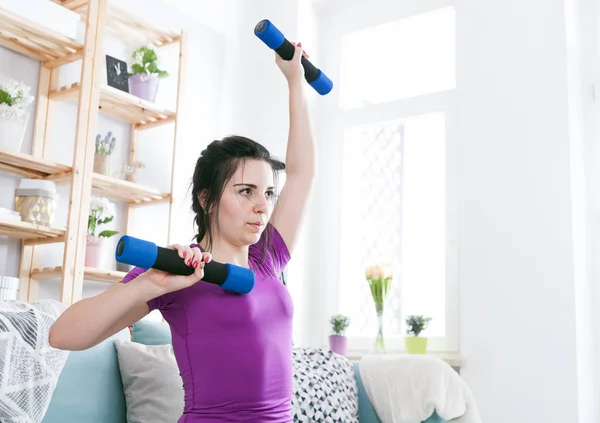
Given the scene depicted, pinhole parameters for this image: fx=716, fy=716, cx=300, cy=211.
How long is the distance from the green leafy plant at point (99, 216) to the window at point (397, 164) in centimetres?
138

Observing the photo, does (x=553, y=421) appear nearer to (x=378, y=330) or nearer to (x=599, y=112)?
(x=378, y=330)

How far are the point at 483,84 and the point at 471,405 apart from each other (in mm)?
1677

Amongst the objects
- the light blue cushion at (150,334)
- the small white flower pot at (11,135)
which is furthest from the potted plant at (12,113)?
the light blue cushion at (150,334)

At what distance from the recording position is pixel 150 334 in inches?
87.8

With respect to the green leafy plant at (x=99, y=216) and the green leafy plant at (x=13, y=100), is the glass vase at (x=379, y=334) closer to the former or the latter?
the green leafy plant at (x=99, y=216)

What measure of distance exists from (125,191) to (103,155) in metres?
0.19

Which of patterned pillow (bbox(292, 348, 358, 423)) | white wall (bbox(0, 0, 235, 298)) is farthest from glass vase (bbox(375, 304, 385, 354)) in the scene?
white wall (bbox(0, 0, 235, 298))

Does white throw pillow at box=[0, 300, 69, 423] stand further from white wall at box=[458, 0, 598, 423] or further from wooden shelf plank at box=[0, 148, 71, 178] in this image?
white wall at box=[458, 0, 598, 423]

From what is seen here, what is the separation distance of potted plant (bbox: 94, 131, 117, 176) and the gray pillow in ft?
3.75

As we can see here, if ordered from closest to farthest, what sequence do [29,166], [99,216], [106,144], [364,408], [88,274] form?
[364,408] → [29,166] → [88,274] → [99,216] → [106,144]

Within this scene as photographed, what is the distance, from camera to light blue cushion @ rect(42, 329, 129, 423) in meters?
1.81

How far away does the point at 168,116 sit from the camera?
332 centimetres

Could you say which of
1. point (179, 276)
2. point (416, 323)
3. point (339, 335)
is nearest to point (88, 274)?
point (339, 335)

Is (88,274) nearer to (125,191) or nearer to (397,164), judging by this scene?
(125,191)
